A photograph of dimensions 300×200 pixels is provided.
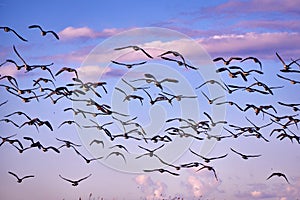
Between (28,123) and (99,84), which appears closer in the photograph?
→ (99,84)

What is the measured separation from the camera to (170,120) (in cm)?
4762

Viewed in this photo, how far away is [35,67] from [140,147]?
868cm

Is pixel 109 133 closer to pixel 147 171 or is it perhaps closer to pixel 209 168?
pixel 147 171

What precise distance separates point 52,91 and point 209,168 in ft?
39.0

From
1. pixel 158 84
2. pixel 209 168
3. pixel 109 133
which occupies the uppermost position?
pixel 158 84

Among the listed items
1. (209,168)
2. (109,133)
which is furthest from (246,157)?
(109,133)

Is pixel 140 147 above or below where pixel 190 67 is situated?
below

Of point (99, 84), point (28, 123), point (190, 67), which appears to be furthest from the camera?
point (28, 123)

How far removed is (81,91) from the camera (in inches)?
1710

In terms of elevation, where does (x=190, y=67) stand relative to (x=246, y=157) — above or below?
above

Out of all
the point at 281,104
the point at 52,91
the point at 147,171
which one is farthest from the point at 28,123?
the point at 281,104

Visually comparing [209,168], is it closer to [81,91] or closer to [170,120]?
[170,120]

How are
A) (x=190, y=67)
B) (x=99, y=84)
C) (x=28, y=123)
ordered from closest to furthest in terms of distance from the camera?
(x=190, y=67) < (x=99, y=84) < (x=28, y=123)

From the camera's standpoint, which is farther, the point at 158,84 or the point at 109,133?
the point at 109,133
